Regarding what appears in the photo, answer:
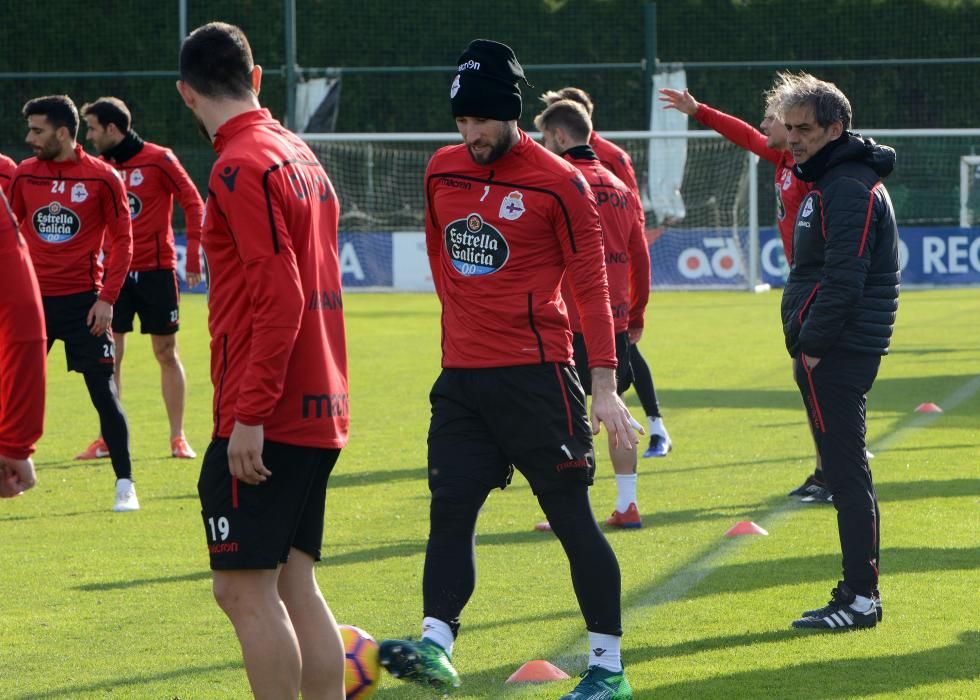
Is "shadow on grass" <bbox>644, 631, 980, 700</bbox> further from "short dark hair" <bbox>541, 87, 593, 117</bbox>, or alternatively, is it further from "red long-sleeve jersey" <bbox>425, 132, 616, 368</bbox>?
"short dark hair" <bbox>541, 87, 593, 117</bbox>

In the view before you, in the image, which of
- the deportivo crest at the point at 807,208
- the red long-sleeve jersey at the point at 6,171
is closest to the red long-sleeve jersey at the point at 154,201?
the red long-sleeve jersey at the point at 6,171

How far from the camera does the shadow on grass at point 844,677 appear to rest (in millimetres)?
5172

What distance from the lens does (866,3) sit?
3450cm

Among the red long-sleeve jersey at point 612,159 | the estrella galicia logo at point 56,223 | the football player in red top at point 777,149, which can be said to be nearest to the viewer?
the football player in red top at point 777,149

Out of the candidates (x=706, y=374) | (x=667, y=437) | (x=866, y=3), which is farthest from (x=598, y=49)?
(x=667, y=437)

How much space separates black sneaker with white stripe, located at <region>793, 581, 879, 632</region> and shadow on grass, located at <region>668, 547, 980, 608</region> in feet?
1.85

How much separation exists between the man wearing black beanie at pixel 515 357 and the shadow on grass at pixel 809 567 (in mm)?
1578

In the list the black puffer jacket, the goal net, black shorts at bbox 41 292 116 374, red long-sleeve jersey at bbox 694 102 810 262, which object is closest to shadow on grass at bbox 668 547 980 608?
the black puffer jacket

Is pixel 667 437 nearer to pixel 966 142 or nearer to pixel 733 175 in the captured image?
pixel 733 175

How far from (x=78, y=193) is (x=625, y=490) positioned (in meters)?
3.71

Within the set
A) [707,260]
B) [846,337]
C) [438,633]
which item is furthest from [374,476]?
[707,260]

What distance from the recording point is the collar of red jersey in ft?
13.8

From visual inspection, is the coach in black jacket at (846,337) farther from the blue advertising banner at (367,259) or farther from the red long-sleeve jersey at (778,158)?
the blue advertising banner at (367,259)

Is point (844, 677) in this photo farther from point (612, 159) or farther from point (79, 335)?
point (79, 335)
